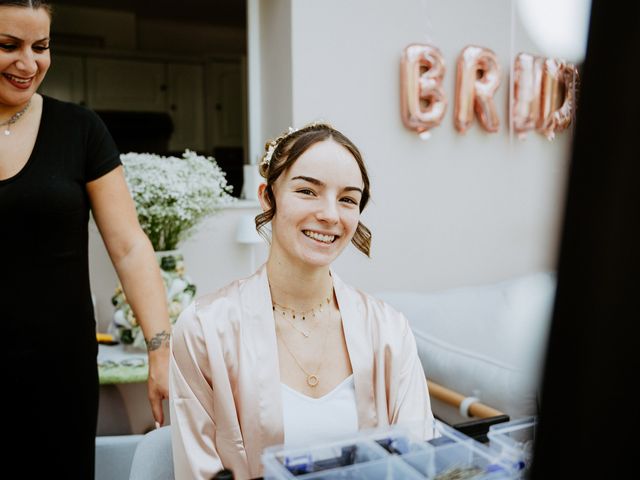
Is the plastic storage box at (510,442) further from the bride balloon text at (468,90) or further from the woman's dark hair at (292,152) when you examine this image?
the bride balloon text at (468,90)

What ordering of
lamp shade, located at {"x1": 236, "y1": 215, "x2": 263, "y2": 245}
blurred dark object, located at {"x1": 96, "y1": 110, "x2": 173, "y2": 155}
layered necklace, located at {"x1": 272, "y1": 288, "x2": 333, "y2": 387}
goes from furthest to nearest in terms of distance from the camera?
blurred dark object, located at {"x1": 96, "y1": 110, "x2": 173, "y2": 155}, lamp shade, located at {"x1": 236, "y1": 215, "x2": 263, "y2": 245}, layered necklace, located at {"x1": 272, "y1": 288, "x2": 333, "y2": 387}

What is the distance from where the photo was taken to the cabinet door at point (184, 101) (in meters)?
5.40

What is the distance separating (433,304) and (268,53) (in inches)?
54.6

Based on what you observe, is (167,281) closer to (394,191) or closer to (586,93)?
(394,191)

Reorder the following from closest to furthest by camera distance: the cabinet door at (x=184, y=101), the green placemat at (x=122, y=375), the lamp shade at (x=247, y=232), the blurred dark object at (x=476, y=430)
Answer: the blurred dark object at (x=476, y=430), the green placemat at (x=122, y=375), the lamp shade at (x=247, y=232), the cabinet door at (x=184, y=101)

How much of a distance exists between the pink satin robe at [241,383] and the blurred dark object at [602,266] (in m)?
0.98

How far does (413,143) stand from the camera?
10.3ft

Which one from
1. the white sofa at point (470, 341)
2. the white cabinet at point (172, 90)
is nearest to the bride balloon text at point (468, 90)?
the white sofa at point (470, 341)

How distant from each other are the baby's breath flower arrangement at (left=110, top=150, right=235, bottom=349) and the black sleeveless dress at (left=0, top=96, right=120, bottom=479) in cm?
66

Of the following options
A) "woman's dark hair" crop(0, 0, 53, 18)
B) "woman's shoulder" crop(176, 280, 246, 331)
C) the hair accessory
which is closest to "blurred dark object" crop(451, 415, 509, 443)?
"woman's shoulder" crop(176, 280, 246, 331)

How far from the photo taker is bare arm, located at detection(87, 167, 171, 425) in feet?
4.89

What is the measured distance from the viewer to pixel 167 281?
2.19m

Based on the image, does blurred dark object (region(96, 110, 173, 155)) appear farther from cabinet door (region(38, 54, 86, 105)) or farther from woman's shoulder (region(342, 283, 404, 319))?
woman's shoulder (region(342, 283, 404, 319))

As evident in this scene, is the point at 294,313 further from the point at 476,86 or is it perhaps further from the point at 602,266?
the point at 476,86
